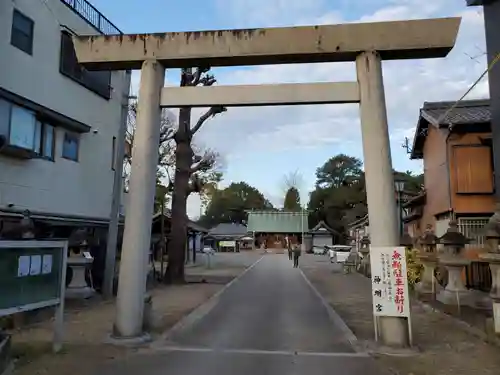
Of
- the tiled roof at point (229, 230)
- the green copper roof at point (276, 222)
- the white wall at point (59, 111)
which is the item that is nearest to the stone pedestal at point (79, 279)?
the white wall at point (59, 111)

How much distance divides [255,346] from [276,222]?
6757cm

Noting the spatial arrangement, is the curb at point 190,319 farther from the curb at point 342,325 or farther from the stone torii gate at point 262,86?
the curb at point 342,325

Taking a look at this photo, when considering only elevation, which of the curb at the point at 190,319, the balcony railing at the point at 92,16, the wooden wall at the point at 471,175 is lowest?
the curb at the point at 190,319

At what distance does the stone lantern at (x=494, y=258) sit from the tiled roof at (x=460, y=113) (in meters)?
5.46

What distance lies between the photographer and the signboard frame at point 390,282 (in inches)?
322

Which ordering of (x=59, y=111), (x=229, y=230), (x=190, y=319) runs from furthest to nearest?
1. (x=229, y=230)
2. (x=59, y=111)
3. (x=190, y=319)

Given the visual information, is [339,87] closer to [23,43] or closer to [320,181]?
[23,43]

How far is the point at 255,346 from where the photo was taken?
27.9ft

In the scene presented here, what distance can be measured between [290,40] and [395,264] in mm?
4560

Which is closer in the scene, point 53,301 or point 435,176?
point 53,301

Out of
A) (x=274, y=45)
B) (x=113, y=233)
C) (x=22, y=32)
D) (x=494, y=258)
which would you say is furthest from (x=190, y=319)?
(x=22, y=32)

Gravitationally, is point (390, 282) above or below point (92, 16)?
below

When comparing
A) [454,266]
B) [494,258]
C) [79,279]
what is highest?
[494,258]

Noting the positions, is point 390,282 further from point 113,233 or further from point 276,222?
point 276,222
